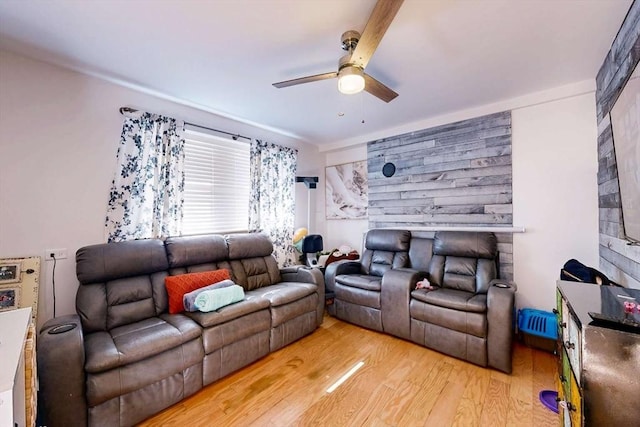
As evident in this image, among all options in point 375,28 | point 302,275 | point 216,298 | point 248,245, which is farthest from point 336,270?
point 375,28

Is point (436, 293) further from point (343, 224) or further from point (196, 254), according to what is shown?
point (196, 254)

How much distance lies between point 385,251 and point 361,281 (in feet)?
2.05

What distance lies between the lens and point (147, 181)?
2.54m

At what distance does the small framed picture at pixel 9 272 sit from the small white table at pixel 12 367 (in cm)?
75

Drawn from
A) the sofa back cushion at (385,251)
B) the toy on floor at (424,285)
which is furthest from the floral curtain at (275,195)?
the toy on floor at (424,285)

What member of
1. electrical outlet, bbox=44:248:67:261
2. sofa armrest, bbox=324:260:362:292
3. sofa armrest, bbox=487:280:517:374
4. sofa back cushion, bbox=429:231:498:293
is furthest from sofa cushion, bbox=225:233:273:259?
sofa armrest, bbox=487:280:517:374

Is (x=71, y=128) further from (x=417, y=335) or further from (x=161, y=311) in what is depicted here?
(x=417, y=335)

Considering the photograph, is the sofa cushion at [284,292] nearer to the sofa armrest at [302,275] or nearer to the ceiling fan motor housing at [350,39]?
the sofa armrest at [302,275]

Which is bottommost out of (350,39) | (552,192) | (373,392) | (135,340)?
(373,392)

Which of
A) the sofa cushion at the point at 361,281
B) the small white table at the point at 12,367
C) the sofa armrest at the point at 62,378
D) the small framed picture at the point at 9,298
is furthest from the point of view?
the sofa cushion at the point at 361,281

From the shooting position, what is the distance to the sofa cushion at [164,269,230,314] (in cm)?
223

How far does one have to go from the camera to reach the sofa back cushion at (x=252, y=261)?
9.43ft

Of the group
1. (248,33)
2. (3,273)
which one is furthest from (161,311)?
(248,33)

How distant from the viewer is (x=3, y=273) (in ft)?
6.04
